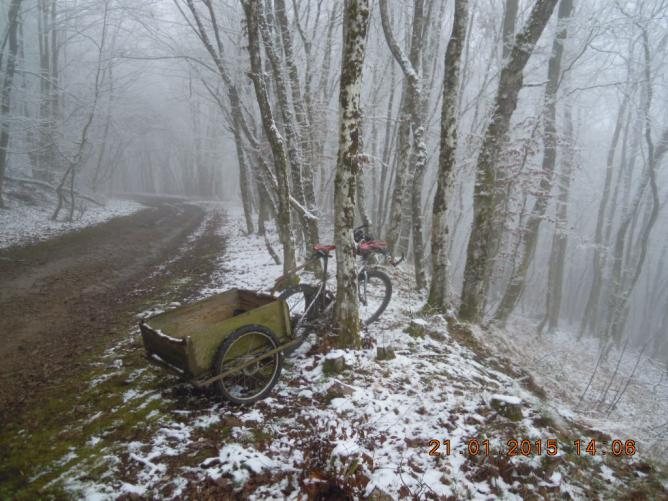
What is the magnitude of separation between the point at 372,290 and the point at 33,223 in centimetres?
1521

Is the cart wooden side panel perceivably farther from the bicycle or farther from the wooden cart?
the bicycle

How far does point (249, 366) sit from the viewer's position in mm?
4309

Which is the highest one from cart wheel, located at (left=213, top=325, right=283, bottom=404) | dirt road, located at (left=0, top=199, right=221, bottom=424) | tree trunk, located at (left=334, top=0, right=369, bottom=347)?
tree trunk, located at (left=334, top=0, right=369, bottom=347)

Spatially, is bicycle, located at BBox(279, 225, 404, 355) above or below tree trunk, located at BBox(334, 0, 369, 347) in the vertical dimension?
below

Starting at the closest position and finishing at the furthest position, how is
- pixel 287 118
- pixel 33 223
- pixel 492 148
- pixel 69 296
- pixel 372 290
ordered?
pixel 492 148 < pixel 372 290 < pixel 69 296 < pixel 287 118 < pixel 33 223

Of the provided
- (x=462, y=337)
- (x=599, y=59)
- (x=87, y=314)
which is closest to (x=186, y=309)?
(x=87, y=314)

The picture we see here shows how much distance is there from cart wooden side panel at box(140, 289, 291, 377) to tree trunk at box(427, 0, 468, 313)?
343 centimetres

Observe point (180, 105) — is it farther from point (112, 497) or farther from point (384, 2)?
point (112, 497)

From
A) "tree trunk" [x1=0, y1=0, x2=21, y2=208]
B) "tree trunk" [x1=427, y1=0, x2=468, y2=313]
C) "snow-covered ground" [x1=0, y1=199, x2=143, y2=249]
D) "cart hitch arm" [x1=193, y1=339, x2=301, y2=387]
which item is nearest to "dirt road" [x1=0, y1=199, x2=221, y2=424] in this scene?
"snow-covered ground" [x1=0, y1=199, x2=143, y2=249]

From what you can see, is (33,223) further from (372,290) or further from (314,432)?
(314,432)

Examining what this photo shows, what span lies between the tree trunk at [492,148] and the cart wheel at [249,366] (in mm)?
4053

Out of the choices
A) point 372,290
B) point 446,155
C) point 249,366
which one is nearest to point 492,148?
point 446,155

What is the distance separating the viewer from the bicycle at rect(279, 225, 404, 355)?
548 centimetres
